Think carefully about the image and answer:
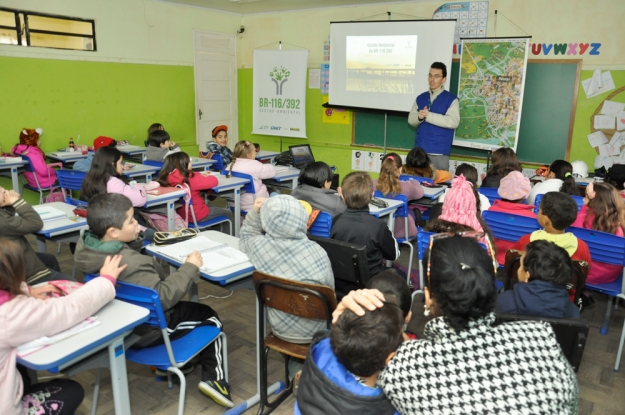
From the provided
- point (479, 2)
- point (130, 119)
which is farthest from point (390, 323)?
point (130, 119)

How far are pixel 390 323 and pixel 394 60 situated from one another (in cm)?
584

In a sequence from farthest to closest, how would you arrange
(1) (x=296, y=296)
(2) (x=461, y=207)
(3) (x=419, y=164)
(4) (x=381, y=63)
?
1. (4) (x=381, y=63)
2. (3) (x=419, y=164)
3. (2) (x=461, y=207)
4. (1) (x=296, y=296)

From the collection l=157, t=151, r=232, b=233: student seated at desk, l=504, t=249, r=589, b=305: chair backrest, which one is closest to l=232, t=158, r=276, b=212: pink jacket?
l=157, t=151, r=232, b=233: student seated at desk

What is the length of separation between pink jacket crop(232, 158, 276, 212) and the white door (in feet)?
11.6

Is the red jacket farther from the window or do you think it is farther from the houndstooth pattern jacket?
the window

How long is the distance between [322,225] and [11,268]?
5.92 ft

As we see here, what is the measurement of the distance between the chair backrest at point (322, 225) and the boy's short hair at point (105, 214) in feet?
4.03

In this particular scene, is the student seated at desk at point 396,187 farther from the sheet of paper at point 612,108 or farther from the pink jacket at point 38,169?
the pink jacket at point 38,169

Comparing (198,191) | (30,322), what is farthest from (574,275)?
(198,191)

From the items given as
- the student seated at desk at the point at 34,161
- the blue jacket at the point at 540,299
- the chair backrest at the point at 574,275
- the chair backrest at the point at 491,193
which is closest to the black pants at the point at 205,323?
the blue jacket at the point at 540,299

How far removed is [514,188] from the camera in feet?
12.1

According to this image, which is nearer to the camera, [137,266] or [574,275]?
[137,266]

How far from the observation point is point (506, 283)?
275 cm

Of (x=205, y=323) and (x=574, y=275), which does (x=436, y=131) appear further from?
(x=205, y=323)
